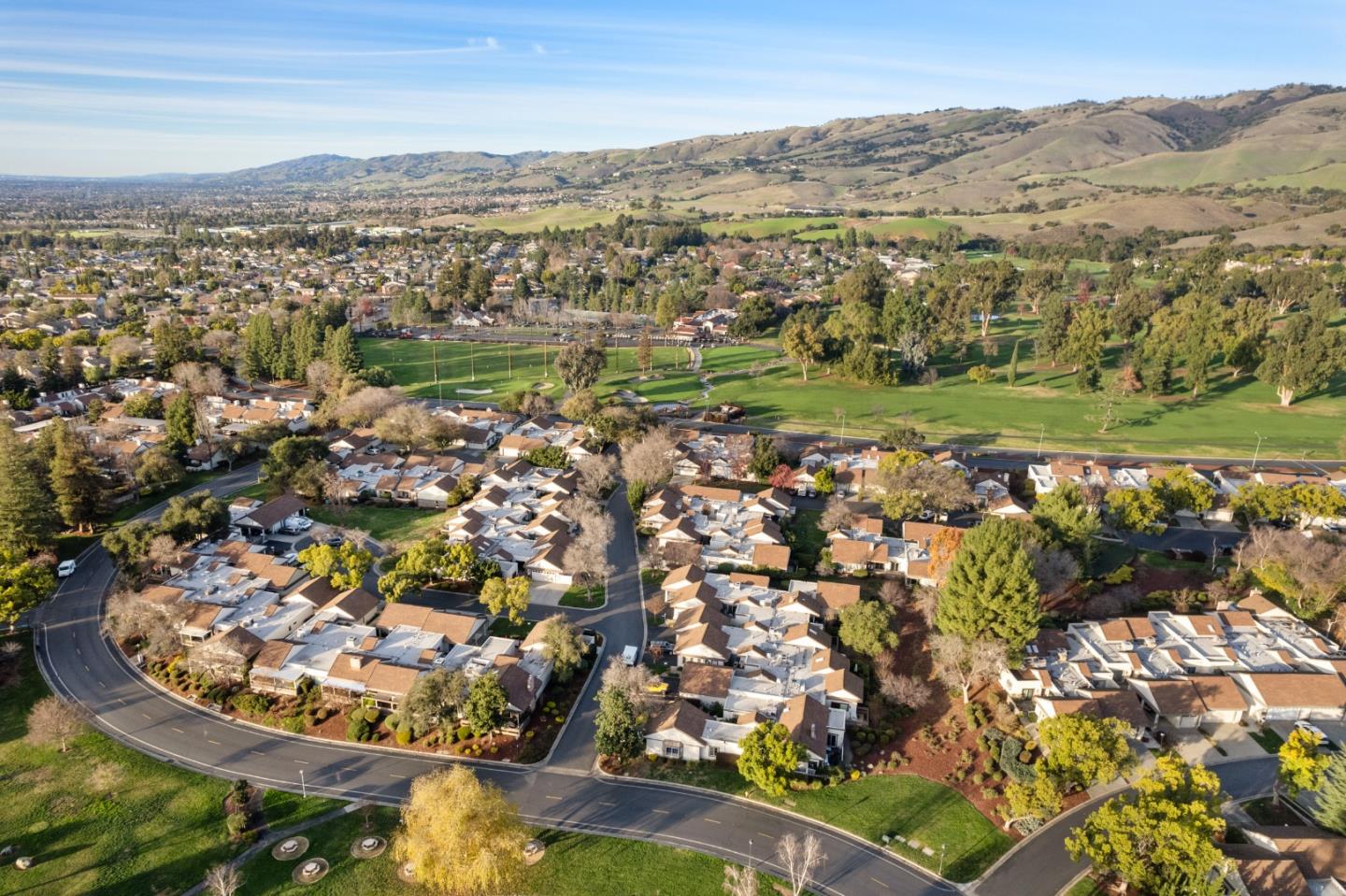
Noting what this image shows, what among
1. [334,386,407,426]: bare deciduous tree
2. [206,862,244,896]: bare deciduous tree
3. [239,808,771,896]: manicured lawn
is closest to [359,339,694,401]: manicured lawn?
[334,386,407,426]: bare deciduous tree

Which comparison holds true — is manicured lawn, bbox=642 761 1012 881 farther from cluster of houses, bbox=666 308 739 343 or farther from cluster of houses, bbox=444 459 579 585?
cluster of houses, bbox=666 308 739 343

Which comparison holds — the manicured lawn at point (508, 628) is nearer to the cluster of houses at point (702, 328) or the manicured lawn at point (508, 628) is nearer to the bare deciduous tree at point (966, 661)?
the bare deciduous tree at point (966, 661)

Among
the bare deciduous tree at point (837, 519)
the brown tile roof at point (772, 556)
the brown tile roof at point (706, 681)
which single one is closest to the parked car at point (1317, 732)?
the bare deciduous tree at point (837, 519)

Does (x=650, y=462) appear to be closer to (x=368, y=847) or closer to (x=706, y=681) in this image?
(x=706, y=681)

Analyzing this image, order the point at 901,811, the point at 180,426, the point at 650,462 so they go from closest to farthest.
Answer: the point at 901,811 < the point at 650,462 < the point at 180,426

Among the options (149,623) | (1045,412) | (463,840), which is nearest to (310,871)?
(463,840)
